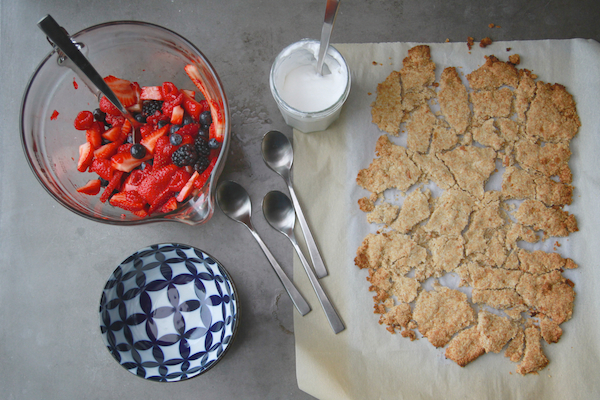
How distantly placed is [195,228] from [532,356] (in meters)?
1.61

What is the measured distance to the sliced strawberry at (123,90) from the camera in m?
1.64

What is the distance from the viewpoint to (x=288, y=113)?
1720 millimetres

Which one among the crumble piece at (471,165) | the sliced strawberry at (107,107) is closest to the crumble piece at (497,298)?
the crumble piece at (471,165)

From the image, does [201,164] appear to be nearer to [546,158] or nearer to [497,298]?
[497,298]

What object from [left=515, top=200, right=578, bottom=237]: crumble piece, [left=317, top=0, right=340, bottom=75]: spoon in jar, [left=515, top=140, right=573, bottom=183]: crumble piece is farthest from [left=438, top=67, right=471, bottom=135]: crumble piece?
[left=317, top=0, right=340, bottom=75]: spoon in jar

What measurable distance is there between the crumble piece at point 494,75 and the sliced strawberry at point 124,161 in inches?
60.6

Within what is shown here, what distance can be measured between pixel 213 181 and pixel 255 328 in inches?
28.7

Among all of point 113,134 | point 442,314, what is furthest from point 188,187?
point 442,314

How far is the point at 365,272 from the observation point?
71.2 inches

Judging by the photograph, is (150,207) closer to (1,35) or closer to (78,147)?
(78,147)

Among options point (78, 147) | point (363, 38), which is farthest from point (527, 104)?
point (78, 147)

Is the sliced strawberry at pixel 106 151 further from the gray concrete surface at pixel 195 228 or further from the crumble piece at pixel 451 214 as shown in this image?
the crumble piece at pixel 451 214

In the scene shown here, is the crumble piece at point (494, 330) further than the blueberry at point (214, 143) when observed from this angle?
Yes

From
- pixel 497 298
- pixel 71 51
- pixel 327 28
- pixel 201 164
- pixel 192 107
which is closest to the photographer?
pixel 71 51
